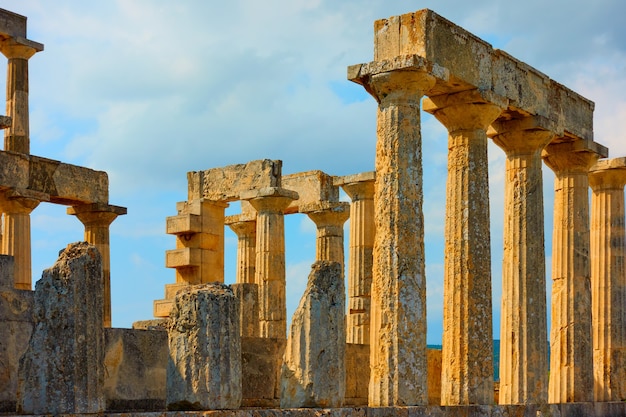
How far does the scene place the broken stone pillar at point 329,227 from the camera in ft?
99.0

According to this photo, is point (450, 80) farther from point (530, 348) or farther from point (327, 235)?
point (327, 235)

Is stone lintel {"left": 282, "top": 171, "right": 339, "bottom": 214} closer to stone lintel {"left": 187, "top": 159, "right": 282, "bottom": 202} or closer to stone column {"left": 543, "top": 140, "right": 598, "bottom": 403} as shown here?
stone lintel {"left": 187, "top": 159, "right": 282, "bottom": 202}

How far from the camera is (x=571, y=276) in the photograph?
23.7 metres

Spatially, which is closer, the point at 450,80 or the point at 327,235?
the point at 450,80

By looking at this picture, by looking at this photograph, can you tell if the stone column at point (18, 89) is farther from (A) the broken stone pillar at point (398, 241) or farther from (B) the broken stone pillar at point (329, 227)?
(A) the broken stone pillar at point (398, 241)

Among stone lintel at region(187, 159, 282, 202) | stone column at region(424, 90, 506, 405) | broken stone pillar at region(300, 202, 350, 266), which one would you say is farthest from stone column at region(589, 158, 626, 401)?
stone lintel at region(187, 159, 282, 202)

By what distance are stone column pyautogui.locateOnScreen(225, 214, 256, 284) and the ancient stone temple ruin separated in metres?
0.11

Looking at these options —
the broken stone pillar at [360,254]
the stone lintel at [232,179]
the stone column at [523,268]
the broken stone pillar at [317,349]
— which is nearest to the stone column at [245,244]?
the stone lintel at [232,179]

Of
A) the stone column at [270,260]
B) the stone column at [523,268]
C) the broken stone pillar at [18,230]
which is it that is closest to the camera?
the stone column at [523,268]

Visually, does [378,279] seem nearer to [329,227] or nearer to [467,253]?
[467,253]

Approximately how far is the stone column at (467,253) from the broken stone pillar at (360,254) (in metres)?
8.12

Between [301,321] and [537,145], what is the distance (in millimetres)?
8599

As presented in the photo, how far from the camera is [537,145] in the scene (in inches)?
859

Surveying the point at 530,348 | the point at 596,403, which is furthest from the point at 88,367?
the point at 596,403
